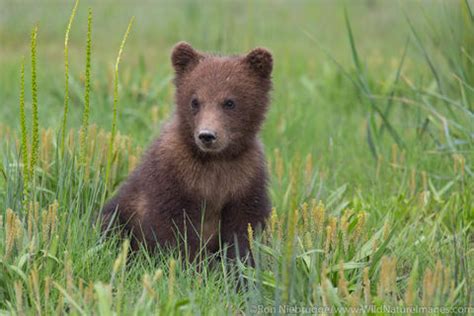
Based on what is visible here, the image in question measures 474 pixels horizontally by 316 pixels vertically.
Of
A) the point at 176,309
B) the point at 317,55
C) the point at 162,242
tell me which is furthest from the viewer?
the point at 317,55

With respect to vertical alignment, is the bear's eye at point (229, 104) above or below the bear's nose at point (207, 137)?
above

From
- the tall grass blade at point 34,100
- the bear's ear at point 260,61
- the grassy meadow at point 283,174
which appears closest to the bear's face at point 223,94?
the bear's ear at point 260,61

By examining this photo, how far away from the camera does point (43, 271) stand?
4.39 m

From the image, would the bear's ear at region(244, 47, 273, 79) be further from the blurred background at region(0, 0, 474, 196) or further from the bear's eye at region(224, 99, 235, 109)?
the blurred background at region(0, 0, 474, 196)

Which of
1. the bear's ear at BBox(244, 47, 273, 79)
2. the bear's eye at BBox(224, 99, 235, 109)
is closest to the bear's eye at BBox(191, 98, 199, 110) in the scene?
the bear's eye at BBox(224, 99, 235, 109)

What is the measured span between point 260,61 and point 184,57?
48 centimetres

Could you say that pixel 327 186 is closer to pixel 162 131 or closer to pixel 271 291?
pixel 162 131

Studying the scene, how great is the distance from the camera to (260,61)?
18.9 ft

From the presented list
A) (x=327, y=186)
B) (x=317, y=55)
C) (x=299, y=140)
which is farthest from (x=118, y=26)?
(x=327, y=186)

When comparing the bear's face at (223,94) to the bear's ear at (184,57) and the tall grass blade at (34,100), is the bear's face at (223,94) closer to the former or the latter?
the bear's ear at (184,57)

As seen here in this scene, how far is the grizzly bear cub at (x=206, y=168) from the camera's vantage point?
544cm

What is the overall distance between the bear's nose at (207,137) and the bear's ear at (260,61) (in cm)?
64

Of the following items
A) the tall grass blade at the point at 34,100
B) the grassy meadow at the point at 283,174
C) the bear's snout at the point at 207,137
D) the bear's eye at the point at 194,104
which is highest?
the tall grass blade at the point at 34,100

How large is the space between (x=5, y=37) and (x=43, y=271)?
787 centimetres
